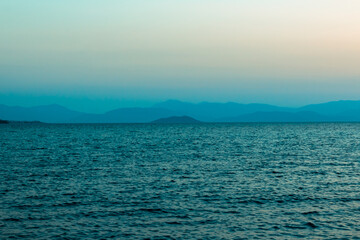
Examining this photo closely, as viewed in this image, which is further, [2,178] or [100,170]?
[100,170]

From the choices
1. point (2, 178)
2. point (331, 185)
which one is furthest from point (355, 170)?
point (2, 178)

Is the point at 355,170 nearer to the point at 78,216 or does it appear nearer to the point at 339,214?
the point at 339,214

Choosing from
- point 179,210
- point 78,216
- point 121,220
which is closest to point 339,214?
point 179,210

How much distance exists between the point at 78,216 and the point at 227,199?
11.5m

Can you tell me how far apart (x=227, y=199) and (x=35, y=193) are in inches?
624

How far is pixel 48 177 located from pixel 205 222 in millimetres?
23085

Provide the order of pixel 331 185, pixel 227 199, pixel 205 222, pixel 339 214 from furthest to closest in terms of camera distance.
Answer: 1. pixel 331 185
2. pixel 227 199
3. pixel 339 214
4. pixel 205 222

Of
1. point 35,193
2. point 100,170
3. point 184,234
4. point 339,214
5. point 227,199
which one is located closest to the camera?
point 184,234

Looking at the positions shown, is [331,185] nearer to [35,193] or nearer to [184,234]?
[184,234]

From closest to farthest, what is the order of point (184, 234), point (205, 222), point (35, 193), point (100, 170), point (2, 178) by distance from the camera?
point (184, 234) < point (205, 222) < point (35, 193) < point (2, 178) < point (100, 170)

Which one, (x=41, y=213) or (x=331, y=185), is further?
(x=331, y=185)

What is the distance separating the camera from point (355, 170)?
47125mm

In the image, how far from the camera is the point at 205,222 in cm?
2408

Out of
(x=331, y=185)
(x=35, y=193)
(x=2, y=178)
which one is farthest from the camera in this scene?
(x=2, y=178)
